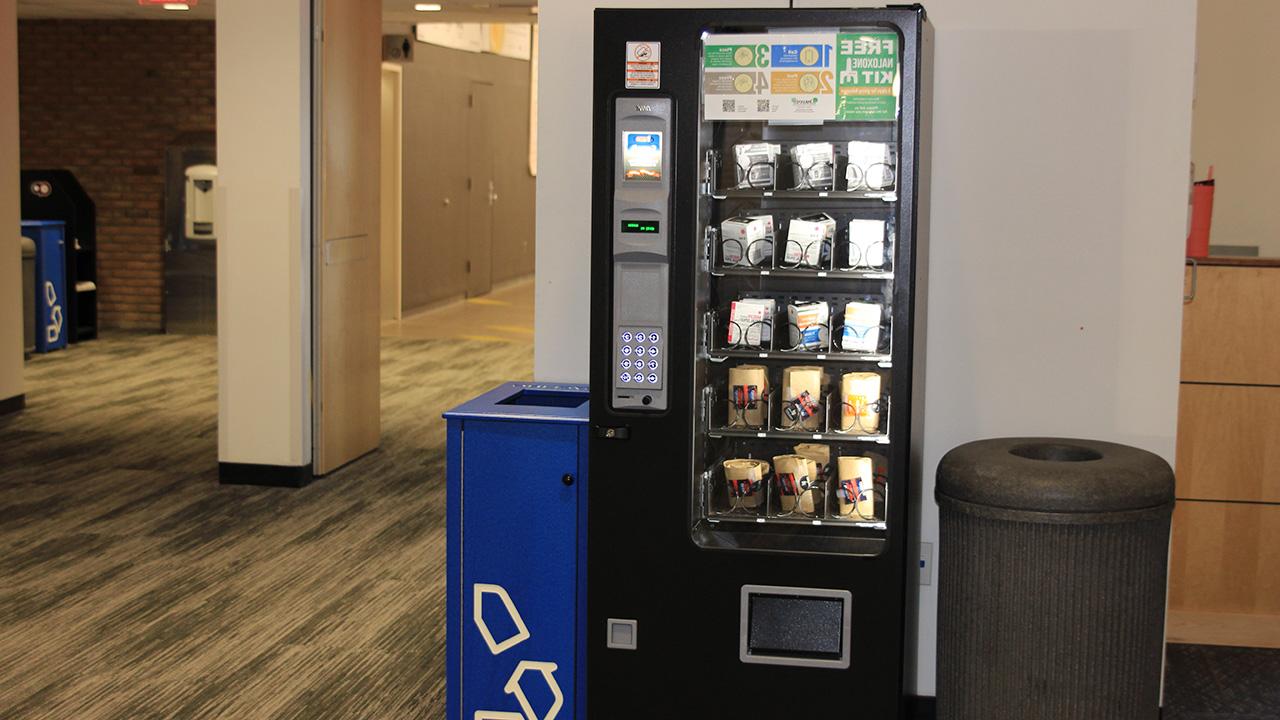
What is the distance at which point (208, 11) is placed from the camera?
1044cm

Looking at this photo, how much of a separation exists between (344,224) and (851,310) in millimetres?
3869

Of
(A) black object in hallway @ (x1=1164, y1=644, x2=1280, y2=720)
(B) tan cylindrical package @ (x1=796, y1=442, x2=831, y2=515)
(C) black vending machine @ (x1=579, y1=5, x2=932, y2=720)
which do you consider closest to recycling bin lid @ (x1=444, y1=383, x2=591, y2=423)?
(C) black vending machine @ (x1=579, y1=5, x2=932, y2=720)

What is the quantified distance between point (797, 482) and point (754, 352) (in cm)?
37

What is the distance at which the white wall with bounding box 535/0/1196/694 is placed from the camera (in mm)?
3512

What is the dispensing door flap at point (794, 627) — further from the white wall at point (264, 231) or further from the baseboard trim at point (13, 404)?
the baseboard trim at point (13, 404)

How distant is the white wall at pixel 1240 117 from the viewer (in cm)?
587

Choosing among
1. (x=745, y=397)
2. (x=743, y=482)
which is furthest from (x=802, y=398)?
(x=743, y=482)

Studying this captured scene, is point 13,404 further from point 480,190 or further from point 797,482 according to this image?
point 480,190

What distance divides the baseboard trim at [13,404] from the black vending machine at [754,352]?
5.86 meters

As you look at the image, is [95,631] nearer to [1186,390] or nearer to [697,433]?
[697,433]

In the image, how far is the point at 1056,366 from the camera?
363 centimetres

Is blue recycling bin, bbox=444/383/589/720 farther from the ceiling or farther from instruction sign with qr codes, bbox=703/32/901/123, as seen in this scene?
the ceiling

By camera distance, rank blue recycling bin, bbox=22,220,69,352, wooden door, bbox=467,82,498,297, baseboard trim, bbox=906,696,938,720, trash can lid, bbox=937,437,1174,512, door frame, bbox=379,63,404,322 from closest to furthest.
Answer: trash can lid, bbox=937,437,1174,512 < baseboard trim, bbox=906,696,938,720 < blue recycling bin, bbox=22,220,69,352 < door frame, bbox=379,63,404,322 < wooden door, bbox=467,82,498,297

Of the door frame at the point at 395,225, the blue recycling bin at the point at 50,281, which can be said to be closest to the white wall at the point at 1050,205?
the blue recycling bin at the point at 50,281
